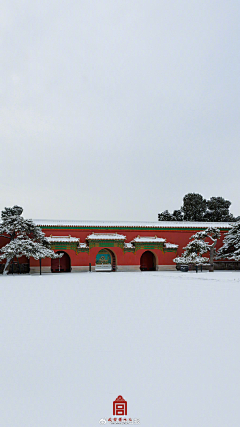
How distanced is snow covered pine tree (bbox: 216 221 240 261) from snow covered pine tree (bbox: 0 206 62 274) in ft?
40.2

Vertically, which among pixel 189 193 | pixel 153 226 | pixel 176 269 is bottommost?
pixel 176 269

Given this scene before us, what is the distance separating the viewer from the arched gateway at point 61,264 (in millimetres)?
25688

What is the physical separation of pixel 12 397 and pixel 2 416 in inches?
11.7

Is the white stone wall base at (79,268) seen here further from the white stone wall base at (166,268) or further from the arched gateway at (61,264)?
the white stone wall base at (166,268)

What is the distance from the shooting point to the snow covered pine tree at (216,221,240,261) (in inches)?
963

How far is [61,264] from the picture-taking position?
A: 26016 millimetres

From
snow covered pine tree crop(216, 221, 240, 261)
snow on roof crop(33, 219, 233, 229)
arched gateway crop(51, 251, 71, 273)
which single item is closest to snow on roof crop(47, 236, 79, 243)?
snow on roof crop(33, 219, 233, 229)

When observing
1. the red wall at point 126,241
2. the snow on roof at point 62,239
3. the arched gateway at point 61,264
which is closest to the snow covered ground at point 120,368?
the snow on roof at point 62,239

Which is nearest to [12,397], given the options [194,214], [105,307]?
[105,307]

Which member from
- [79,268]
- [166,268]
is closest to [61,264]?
[79,268]

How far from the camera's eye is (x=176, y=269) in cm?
2605

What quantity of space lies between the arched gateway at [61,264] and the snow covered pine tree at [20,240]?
303 centimetres

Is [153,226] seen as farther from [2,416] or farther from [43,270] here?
[2,416]

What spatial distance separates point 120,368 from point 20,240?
18390mm
